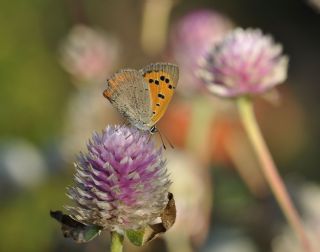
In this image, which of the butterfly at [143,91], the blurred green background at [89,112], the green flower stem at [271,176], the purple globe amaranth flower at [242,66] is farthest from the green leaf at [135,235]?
the blurred green background at [89,112]

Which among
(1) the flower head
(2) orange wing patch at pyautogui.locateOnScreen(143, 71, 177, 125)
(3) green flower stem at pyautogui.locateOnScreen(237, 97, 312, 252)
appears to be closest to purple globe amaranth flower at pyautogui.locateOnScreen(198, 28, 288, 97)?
(3) green flower stem at pyautogui.locateOnScreen(237, 97, 312, 252)

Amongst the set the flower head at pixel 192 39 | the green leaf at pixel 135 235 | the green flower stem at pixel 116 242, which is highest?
the flower head at pixel 192 39

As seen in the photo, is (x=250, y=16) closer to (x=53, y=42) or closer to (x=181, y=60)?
(x=53, y=42)

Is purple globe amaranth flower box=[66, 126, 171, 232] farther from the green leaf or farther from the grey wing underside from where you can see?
the grey wing underside

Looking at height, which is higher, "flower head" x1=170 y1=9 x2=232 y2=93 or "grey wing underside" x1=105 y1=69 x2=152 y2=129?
"flower head" x1=170 y1=9 x2=232 y2=93

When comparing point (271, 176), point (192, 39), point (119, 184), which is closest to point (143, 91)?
point (119, 184)

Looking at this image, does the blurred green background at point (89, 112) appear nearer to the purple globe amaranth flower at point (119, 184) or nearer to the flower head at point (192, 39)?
the flower head at point (192, 39)
